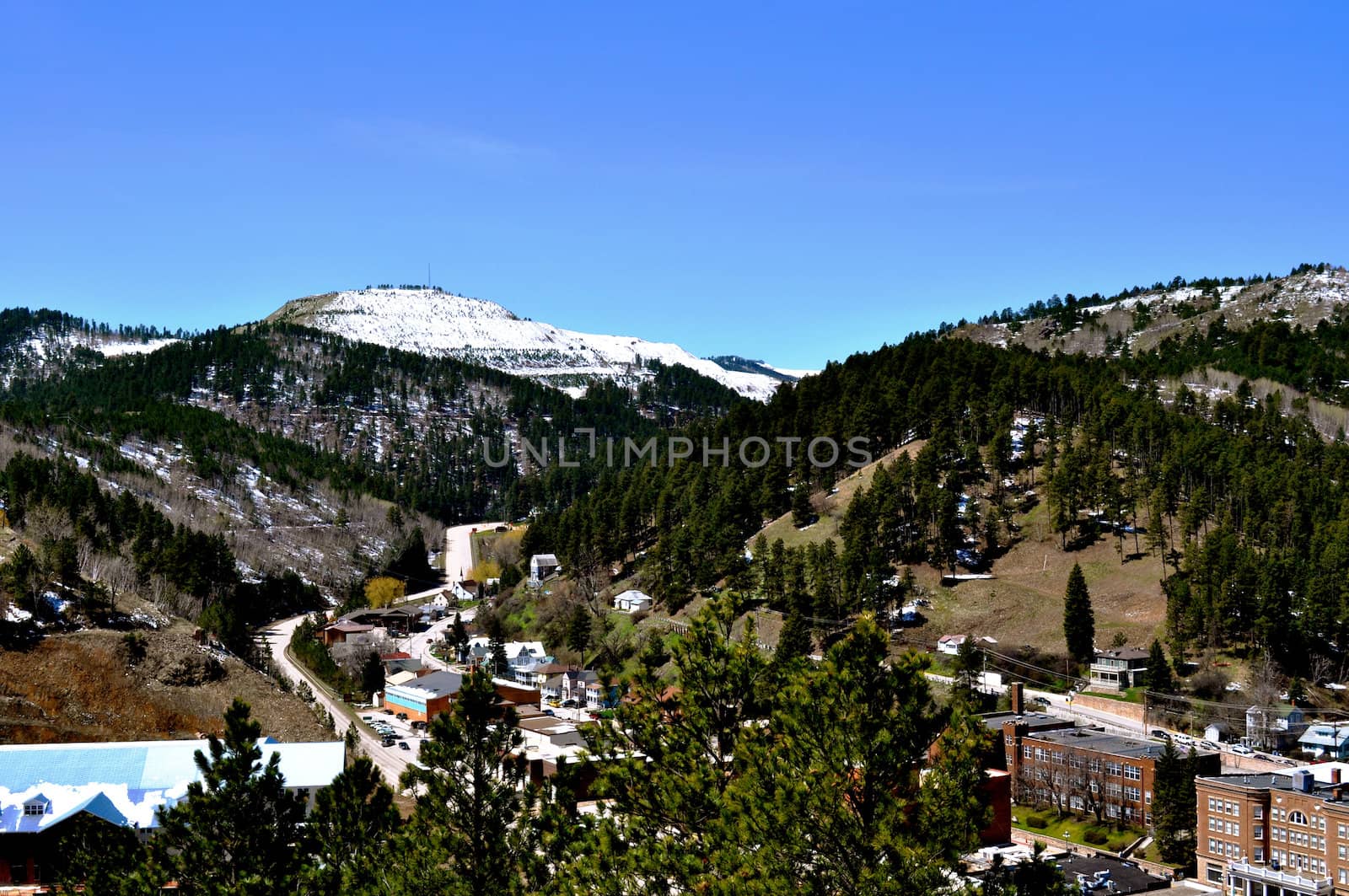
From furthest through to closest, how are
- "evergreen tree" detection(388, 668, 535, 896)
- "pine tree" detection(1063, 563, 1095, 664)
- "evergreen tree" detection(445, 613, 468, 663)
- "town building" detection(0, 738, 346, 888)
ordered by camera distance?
1. "evergreen tree" detection(445, 613, 468, 663)
2. "pine tree" detection(1063, 563, 1095, 664)
3. "town building" detection(0, 738, 346, 888)
4. "evergreen tree" detection(388, 668, 535, 896)

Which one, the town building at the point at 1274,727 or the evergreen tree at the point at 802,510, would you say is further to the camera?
the evergreen tree at the point at 802,510

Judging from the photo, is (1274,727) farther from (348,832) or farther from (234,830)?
(234,830)

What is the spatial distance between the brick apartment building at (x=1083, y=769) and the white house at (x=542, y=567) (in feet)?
186

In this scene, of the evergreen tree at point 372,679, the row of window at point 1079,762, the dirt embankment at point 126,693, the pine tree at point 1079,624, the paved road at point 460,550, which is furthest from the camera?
the paved road at point 460,550

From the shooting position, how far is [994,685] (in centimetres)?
6931

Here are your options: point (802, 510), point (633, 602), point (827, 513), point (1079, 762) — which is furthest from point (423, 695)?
point (1079, 762)

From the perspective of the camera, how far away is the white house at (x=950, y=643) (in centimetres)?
7288

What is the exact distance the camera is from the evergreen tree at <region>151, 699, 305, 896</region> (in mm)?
22844

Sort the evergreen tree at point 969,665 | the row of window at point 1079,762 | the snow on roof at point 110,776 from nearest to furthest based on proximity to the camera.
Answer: the snow on roof at point 110,776 < the row of window at point 1079,762 < the evergreen tree at point 969,665

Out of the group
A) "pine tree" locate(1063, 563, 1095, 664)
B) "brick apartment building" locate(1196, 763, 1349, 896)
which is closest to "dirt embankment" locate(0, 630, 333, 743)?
"brick apartment building" locate(1196, 763, 1349, 896)

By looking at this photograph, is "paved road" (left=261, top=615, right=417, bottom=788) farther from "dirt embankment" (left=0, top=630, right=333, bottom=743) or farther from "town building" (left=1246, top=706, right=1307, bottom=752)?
"town building" (left=1246, top=706, right=1307, bottom=752)

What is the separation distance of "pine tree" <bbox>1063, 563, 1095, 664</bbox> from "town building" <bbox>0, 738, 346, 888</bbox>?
4268 centimetres

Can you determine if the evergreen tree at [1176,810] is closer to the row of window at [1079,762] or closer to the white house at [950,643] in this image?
the row of window at [1079,762]

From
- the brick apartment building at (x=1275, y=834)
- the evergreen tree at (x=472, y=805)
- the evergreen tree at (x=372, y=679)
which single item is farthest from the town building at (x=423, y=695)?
the evergreen tree at (x=472, y=805)
